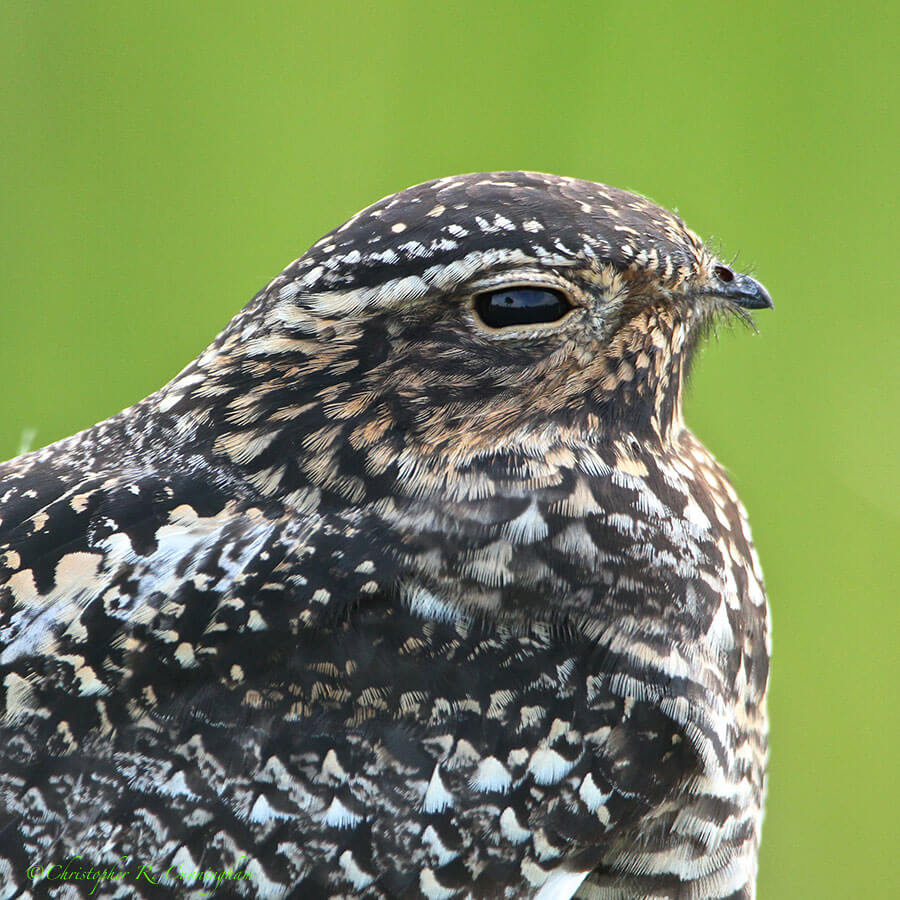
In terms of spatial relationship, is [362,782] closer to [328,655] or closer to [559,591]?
[328,655]

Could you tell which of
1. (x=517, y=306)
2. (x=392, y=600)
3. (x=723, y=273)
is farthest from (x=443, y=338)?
(x=723, y=273)

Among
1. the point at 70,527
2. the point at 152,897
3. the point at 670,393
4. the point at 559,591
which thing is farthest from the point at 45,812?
the point at 670,393

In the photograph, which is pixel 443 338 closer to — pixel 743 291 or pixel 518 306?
pixel 518 306

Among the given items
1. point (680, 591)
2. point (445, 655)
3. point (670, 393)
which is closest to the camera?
point (445, 655)

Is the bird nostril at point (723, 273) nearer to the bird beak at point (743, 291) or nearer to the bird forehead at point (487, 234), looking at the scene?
the bird beak at point (743, 291)

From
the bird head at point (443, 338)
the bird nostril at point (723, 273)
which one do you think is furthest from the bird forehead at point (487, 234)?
the bird nostril at point (723, 273)

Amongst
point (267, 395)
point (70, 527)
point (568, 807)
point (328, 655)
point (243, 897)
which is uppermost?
point (267, 395)

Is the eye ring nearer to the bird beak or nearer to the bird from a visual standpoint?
the bird

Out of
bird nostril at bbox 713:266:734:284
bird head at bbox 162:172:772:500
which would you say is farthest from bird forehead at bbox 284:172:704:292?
bird nostril at bbox 713:266:734:284
